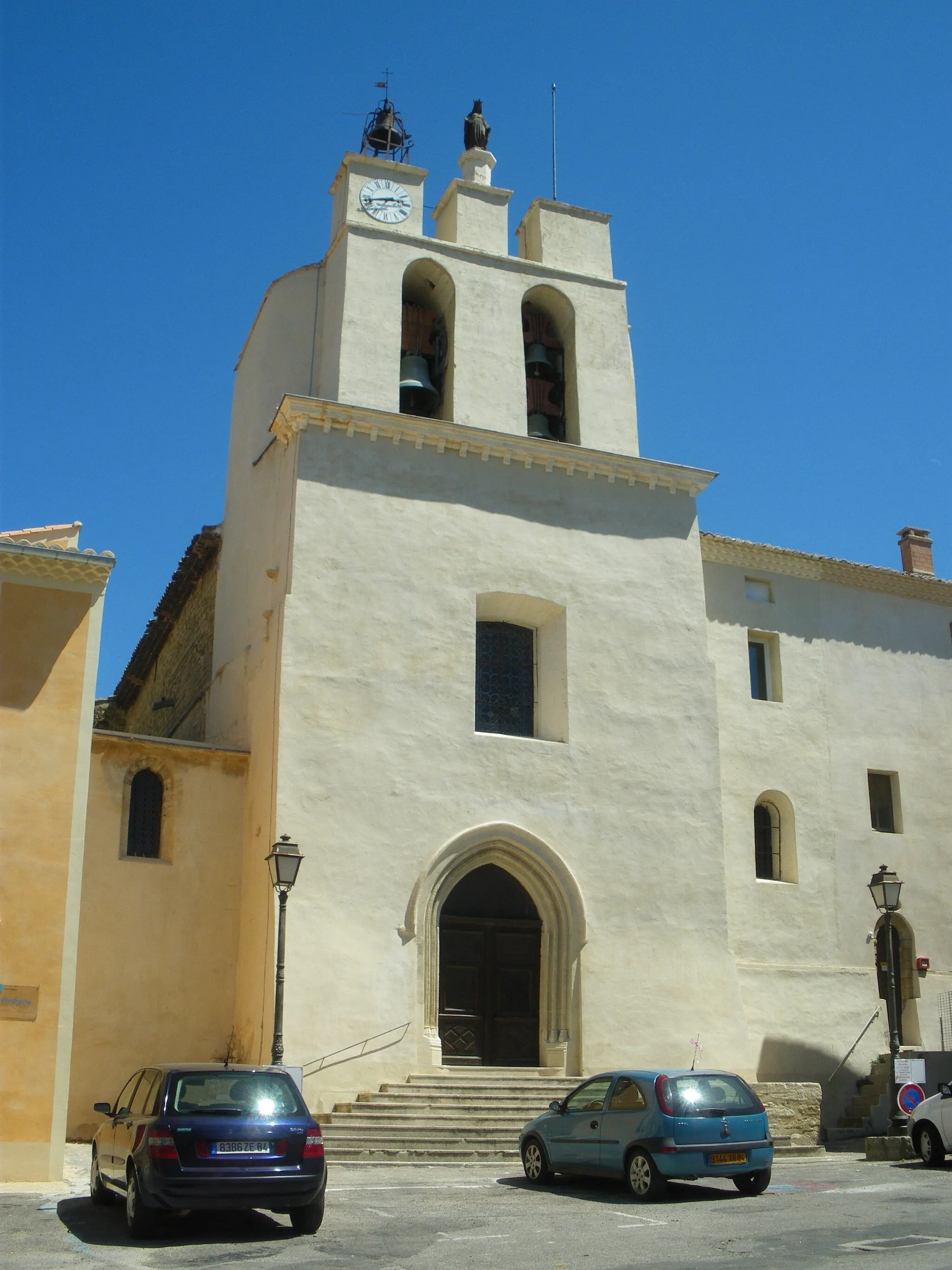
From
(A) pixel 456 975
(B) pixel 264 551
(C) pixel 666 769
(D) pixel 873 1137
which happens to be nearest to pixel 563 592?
(C) pixel 666 769

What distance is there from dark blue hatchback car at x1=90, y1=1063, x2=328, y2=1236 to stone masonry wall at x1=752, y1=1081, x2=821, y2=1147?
10166mm

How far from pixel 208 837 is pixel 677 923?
7.20 metres

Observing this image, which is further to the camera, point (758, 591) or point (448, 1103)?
point (758, 591)

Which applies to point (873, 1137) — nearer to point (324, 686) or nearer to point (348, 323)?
point (324, 686)

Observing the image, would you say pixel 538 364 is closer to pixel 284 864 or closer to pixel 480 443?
pixel 480 443

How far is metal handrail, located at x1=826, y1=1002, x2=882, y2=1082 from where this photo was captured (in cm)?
2150

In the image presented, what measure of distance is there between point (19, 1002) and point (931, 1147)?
400 inches

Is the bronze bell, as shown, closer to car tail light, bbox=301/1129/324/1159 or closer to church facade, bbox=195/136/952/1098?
church facade, bbox=195/136/952/1098

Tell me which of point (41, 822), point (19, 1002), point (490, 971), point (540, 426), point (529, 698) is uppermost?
point (540, 426)

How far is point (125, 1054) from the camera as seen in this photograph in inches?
712

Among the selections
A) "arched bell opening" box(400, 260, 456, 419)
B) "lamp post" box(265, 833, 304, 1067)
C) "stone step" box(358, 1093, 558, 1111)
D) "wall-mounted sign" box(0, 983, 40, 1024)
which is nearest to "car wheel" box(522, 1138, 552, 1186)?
"lamp post" box(265, 833, 304, 1067)

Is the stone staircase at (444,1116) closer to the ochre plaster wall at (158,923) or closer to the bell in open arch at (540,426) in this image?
the ochre plaster wall at (158,923)

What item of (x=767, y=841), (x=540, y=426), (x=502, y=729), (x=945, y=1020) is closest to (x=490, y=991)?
(x=502, y=729)

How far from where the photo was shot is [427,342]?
22.8 metres
